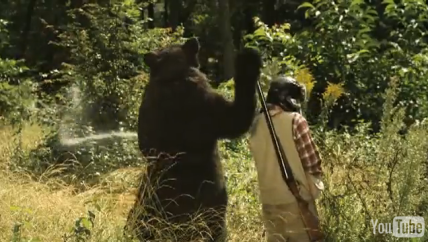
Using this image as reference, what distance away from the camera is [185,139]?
5383 millimetres

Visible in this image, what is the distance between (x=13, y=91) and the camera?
54.0ft

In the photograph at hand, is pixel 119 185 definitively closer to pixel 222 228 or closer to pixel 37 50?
pixel 222 228

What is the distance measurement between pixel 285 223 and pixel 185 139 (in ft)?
2.88

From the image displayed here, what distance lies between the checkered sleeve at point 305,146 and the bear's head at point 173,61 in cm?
89

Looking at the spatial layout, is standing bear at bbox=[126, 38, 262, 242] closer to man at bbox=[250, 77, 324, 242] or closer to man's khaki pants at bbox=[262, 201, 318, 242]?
man at bbox=[250, 77, 324, 242]

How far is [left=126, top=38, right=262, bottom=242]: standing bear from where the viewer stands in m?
5.33

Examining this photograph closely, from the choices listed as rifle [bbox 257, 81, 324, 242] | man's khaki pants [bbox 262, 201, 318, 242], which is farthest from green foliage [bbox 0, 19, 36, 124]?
rifle [bbox 257, 81, 324, 242]

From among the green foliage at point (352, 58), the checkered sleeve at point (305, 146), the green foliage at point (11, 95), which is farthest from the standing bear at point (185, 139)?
the green foliage at point (11, 95)

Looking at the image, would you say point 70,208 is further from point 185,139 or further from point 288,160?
point 288,160

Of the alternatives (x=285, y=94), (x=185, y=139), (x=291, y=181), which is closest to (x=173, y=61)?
(x=185, y=139)

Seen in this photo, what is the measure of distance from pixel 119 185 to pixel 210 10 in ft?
72.7

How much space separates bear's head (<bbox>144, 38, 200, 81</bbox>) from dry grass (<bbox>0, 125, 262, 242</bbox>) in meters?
1.15

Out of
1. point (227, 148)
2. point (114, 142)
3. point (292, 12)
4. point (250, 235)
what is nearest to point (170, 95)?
point (250, 235)

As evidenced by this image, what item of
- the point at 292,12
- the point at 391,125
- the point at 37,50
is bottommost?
the point at 37,50
